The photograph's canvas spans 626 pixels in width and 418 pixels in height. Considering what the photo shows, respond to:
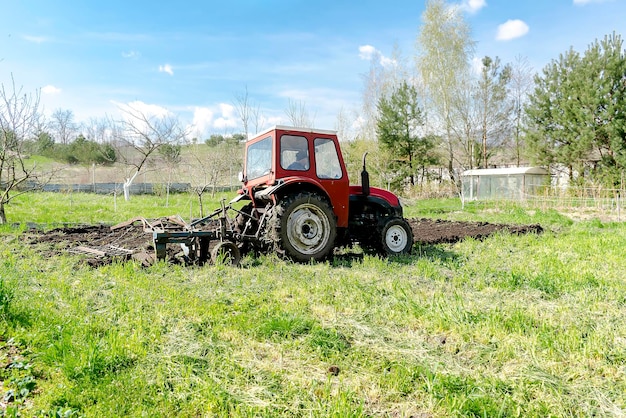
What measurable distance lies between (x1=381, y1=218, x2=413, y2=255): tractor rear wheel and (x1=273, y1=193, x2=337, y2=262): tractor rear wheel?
1.03m

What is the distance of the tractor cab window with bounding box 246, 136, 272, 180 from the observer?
620cm

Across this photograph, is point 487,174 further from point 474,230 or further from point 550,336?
point 550,336

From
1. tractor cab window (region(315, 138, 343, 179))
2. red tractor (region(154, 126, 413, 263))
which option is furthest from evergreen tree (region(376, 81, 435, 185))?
tractor cab window (region(315, 138, 343, 179))

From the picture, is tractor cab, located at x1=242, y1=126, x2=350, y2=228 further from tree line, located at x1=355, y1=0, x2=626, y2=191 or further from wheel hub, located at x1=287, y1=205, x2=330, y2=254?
tree line, located at x1=355, y1=0, x2=626, y2=191

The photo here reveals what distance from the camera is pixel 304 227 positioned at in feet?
19.8

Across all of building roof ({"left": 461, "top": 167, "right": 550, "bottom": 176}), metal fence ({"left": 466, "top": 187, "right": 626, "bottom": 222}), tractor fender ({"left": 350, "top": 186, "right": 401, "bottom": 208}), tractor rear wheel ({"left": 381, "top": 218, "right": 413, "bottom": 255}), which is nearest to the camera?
tractor rear wheel ({"left": 381, "top": 218, "right": 413, "bottom": 255})

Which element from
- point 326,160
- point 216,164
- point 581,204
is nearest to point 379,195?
point 326,160

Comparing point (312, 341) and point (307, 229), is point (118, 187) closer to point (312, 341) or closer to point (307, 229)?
point (307, 229)

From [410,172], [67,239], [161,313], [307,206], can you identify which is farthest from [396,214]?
[410,172]

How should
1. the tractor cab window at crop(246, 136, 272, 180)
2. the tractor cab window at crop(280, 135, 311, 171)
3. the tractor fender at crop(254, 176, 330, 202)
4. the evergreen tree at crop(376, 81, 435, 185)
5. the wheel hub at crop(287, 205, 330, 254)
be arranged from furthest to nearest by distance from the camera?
the evergreen tree at crop(376, 81, 435, 185) → the tractor cab window at crop(246, 136, 272, 180) → the tractor cab window at crop(280, 135, 311, 171) → the wheel hub at crop(287, 205, 330, 254) → the tractor fender at crop(254, 176, 330, 202)

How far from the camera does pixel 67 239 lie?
8227 mm

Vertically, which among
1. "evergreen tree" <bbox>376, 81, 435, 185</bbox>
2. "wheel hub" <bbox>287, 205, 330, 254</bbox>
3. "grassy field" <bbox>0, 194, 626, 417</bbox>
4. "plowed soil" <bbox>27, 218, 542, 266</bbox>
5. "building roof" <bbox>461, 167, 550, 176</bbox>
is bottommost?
"grassy field" <bbox>0, 194, 626, 417</bbox>

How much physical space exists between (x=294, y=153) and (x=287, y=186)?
550 millimetres

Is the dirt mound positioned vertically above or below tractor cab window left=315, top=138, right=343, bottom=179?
below
